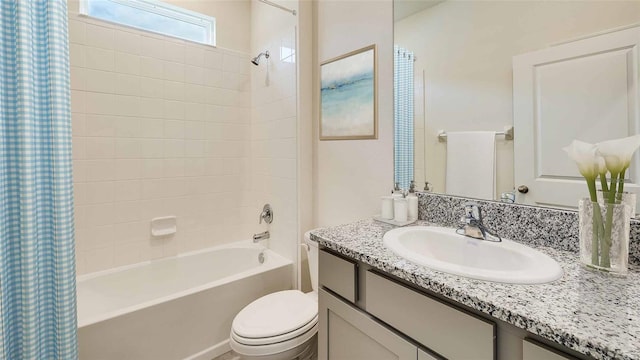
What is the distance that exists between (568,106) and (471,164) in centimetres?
37

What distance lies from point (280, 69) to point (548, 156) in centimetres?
180

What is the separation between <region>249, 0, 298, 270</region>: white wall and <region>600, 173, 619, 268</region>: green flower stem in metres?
1.57

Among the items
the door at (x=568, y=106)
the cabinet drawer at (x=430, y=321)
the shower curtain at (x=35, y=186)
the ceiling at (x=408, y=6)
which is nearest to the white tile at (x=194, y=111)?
the shower curtain at (x=35, y=186)

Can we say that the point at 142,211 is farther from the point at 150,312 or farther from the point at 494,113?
the point at 494,113

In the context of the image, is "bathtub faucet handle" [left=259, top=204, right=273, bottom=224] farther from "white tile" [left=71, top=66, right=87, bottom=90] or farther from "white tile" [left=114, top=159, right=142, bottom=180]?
"white tile" [left=71, top=66, right=87, bottom=90]

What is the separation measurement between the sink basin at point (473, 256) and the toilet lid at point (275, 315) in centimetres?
71

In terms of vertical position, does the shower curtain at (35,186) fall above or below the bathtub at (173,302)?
above

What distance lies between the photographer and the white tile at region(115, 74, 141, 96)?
1.98 m

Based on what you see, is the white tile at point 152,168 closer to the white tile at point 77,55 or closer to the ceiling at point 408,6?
the white tile at point 77,55

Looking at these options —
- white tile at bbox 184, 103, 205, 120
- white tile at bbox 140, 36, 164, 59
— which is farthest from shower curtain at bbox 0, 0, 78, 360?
white tile at bbox 184, 103, 205, 120

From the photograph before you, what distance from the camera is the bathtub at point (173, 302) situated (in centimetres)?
145

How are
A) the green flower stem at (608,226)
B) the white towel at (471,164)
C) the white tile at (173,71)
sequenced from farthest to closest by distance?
the white tile at (173,71) < the white towel at (471,164) < the green flower stem at (608,226)

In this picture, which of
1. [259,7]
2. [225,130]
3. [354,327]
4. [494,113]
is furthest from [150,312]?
[259,7]

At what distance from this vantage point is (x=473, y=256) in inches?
41.0
